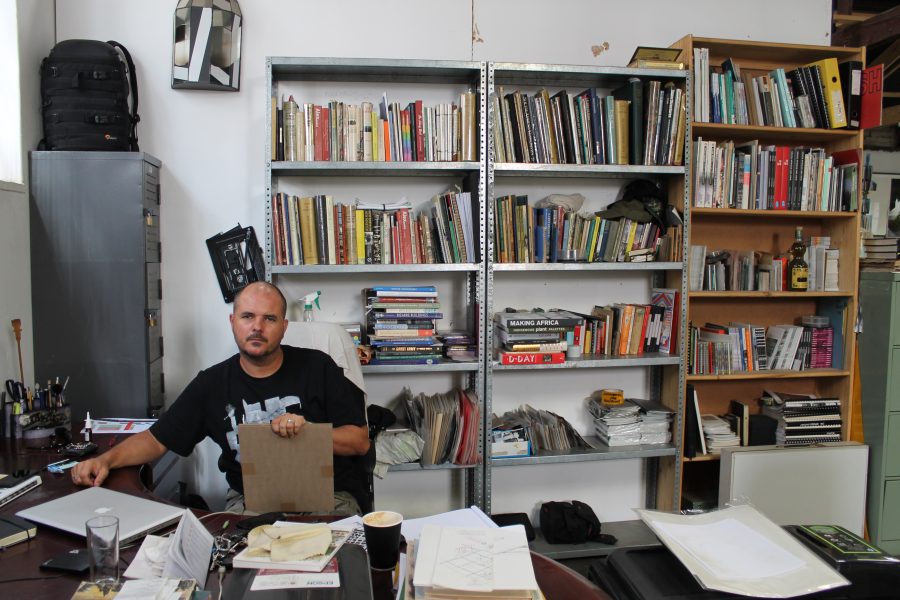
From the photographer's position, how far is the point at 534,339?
9.12ft

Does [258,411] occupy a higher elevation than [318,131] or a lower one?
lower

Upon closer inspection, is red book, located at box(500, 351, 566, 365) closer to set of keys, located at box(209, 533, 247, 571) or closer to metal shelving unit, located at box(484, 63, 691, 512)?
metal shelving unit, located at box(484, 63, 691, 512)

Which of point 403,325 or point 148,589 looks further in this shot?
point 403,325

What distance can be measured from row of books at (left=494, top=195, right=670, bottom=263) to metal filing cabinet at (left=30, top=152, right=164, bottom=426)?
1.46m

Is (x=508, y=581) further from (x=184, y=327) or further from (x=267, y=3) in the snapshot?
(x=267, y=3)

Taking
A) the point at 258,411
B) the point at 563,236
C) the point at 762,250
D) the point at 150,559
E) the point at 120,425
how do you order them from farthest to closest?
1. the point at 762,250
2. the point at 563,236
3. the point at 120,425
4. the point at 258,411
5. the point at 150,559

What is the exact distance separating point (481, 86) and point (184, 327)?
167cm

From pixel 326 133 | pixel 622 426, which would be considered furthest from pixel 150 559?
pixel 622 426

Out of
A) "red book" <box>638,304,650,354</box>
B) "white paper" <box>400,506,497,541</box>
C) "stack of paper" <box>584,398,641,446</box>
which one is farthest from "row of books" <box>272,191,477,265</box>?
"white paper" <box>400,506,497,541</box>

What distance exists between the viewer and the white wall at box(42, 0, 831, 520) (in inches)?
108

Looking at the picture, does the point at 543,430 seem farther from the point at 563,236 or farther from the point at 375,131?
the point at 375,131

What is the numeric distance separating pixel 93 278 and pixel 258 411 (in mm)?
1054

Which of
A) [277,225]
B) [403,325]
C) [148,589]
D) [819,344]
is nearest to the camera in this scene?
[148,589]

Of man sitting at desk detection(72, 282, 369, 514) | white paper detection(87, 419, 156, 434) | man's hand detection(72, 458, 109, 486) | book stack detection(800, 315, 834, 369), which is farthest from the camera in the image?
book stack detection(800, 315, 834, 369)
